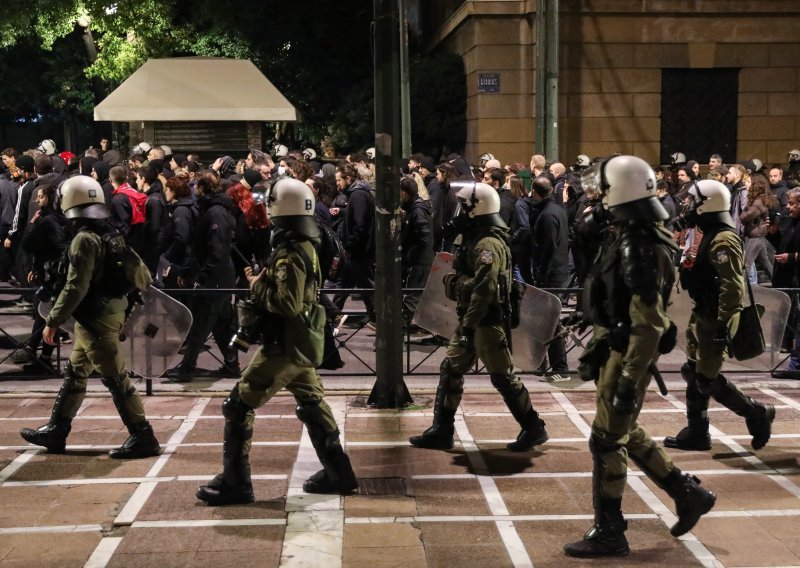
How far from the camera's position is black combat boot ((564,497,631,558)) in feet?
20.2

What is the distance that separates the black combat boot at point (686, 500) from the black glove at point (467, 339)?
81.5 inches

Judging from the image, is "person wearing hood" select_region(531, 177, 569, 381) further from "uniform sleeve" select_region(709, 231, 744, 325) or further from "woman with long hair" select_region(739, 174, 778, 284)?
"uniform sleeve" select_region(709, 231, 744, 325)

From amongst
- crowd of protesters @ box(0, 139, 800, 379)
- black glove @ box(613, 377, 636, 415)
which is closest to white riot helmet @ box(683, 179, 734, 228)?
crowd of protesters @ box(0, 139, 800, 379)

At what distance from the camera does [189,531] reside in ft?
21.6

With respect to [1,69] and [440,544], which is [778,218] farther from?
[1,69]

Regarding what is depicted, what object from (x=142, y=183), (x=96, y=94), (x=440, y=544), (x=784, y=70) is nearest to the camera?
(x=440, y=544)

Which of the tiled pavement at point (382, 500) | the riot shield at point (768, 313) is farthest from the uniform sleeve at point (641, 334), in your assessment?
the riot shield at point (768, 313)

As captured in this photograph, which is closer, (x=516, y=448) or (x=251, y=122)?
(x=516, y=448)

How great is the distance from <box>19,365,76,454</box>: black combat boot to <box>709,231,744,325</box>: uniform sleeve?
14.5 feet

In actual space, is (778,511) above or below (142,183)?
below

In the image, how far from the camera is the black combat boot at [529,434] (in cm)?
828

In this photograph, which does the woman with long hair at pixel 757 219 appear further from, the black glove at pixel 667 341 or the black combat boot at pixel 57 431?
the black combat boot at pixel 57 431

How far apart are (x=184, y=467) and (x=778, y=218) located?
8.43 metres

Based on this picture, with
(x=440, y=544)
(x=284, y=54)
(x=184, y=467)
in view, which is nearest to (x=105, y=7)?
(x=284, y=54)
